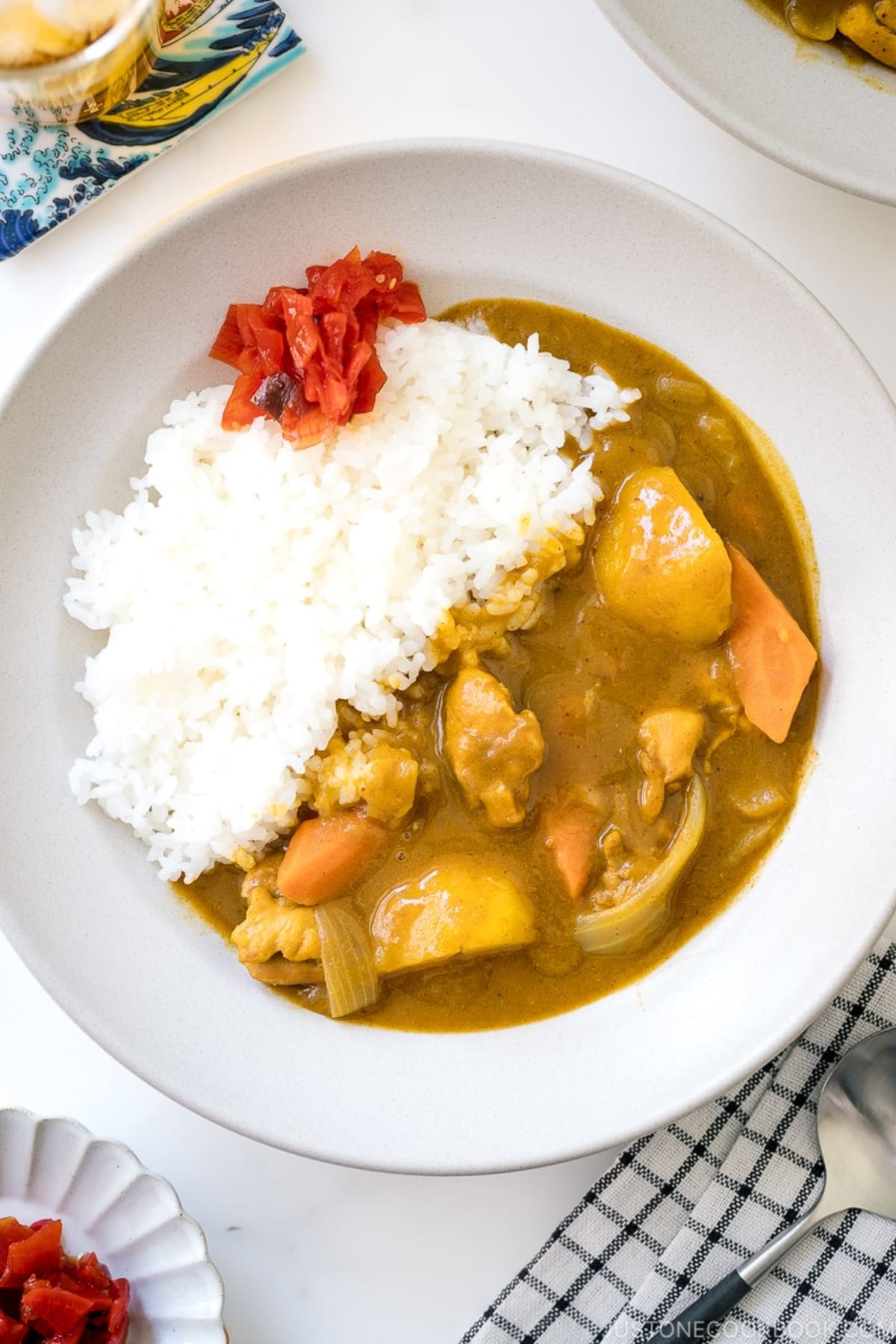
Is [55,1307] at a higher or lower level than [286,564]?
lower

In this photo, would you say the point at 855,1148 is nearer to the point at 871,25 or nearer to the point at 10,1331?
the point at 10,1331

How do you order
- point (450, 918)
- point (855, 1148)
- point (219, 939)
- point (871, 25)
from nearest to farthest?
point (871, 25) → point (450, 918) → point (855, 1148) → point (219, 939)

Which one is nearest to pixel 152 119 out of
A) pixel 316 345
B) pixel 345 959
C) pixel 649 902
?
pixel 316 345

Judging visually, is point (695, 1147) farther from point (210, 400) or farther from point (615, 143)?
point (615, 143)

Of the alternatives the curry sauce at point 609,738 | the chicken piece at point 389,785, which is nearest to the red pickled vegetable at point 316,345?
the curry sauce at point 609,738

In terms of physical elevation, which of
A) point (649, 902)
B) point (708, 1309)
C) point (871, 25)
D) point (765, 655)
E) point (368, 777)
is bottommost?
point (708, 1309)

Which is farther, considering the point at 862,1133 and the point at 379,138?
the point at 379,138

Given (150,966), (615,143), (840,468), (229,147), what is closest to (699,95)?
(615,143)
